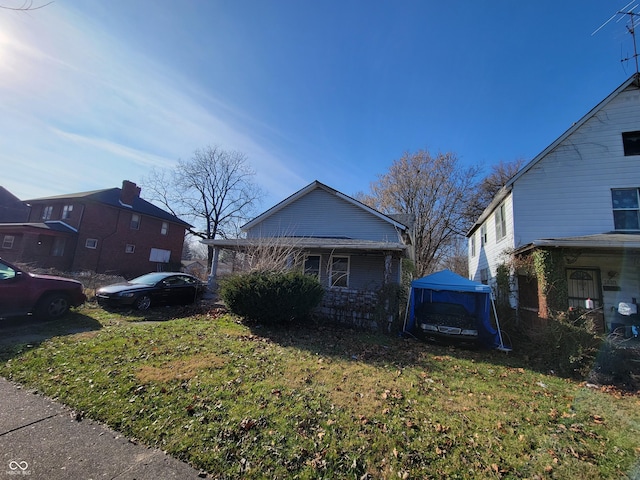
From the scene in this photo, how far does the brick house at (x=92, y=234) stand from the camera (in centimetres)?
2139

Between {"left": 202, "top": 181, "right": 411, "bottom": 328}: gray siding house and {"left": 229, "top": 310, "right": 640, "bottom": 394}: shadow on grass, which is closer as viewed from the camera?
{"left": 229, "top": 310, "right": 640, "bottom": 394}: shadow on grass

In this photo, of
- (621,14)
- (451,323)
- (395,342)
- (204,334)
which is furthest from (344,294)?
(621,14)

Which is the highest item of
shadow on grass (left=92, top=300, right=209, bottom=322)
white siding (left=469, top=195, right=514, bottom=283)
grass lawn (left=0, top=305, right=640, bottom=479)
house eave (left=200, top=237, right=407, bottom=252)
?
white siding (left=469, top=195, right=514, bottom=283)

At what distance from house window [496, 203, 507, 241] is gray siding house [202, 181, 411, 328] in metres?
4.14

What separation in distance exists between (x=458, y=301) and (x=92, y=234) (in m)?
26.5

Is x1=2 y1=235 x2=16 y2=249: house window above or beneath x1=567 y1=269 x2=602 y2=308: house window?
above

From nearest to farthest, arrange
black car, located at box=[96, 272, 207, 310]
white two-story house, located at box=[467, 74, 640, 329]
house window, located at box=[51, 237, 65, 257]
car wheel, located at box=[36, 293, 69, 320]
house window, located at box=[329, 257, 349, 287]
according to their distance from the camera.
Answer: car wheel, located at box=[36, 293, 69, 320]
white two-story house, located at box=[467, 74, 640, 329]
black car, located at box=[96, 272, 207, 310]
house window, located at box=[329, 257, 349, 287]
house window, located at box=[51, 237, 65, 257]

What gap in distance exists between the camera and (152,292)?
37.0 ft

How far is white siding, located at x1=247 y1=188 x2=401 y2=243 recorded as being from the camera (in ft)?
48.9

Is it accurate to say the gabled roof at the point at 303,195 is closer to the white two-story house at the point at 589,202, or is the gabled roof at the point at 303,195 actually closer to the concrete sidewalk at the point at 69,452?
the white two-story house at the point at 589,202

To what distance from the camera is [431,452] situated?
3.15 meters

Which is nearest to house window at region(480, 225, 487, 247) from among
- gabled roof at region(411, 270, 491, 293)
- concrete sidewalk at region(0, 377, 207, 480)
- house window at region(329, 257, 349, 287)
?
gabled roof at region(411, 270, 491, 293)

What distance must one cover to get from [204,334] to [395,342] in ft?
17.8

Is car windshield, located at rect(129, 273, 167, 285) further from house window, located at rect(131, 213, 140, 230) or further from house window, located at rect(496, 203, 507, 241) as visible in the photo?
house window, located at rect(131, 213, 140, 230)
